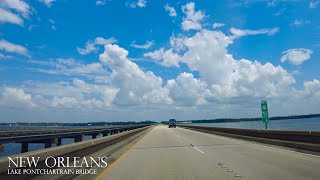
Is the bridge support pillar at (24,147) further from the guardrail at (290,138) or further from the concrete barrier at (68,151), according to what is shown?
the guardrail at (290,138)

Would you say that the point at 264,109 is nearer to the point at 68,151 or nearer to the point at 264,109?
the point at 264,109

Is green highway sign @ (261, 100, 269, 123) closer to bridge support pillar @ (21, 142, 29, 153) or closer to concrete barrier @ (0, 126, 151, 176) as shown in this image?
concrete barrier @ (0, 126, 151, 176)

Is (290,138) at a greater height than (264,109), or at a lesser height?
lesser

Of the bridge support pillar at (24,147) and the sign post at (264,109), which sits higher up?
the sign post at (264,109)

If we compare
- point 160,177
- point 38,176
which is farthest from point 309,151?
point 38,176

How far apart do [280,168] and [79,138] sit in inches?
802

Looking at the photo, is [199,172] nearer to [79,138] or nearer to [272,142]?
[272,142]

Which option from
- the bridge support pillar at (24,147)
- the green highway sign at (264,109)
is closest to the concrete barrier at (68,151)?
the bridge support pillar at (24,147)

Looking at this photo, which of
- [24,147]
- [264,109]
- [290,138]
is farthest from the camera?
[264,109]

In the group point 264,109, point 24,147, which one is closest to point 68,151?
point 24,147

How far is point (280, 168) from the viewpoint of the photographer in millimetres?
12602

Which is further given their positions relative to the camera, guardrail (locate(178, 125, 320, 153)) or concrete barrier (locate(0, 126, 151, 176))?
guardrail (locate(178, 125, 320, 153))

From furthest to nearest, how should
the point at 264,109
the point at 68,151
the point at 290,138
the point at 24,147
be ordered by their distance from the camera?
the point at 264,109
the point at 290,138
the point at 24,147
the point at 68,151

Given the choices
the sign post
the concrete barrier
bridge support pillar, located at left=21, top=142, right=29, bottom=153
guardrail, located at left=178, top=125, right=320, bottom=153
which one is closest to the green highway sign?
the sign post
